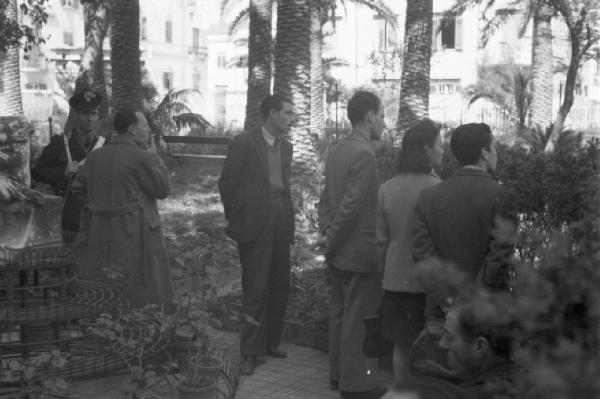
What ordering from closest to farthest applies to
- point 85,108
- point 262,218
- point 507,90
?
1. point 262,218
2. point 85,108
3. point 507,90

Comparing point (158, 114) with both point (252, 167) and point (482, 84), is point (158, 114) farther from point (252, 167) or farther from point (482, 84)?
point (482, 84)

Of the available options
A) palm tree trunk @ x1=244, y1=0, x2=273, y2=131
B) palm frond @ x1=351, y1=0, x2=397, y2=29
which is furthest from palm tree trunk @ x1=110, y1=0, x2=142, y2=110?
palm frond @ x1=351, y1=0, x2=397, y2=29

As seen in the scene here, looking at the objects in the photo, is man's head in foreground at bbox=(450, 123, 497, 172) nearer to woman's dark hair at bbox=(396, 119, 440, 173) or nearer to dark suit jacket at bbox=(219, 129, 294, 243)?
woman's dark hair at bbox=(396, 119, 440, 173)

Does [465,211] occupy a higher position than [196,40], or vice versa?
[196,40]

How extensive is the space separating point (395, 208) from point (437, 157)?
375mm

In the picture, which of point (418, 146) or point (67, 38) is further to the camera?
point (67, 38)

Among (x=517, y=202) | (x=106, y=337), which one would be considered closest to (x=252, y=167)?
(x=517, y=202)

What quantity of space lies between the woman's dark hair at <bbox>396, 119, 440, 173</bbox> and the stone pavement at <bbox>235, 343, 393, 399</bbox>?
165 centimetres

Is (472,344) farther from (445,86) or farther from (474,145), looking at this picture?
(445,86)

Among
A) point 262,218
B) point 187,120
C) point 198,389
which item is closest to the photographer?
point 198,389

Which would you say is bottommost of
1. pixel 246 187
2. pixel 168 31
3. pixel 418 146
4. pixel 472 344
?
pixel 472 344

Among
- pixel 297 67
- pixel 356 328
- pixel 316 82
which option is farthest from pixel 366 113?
pixel 316 82

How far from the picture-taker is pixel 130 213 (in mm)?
5758

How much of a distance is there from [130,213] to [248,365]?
138 centimetres
